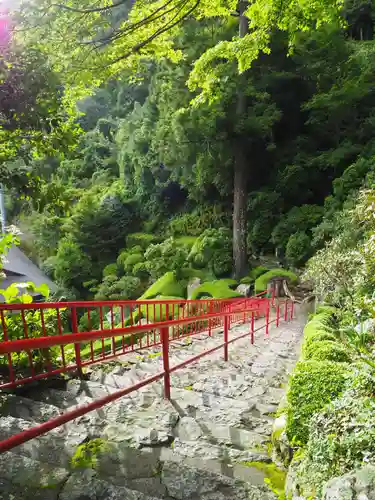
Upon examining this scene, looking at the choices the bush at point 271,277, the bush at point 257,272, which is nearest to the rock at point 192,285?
the bush at point 257,272

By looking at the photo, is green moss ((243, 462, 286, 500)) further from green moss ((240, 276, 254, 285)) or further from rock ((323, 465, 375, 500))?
green moss ((240, 276, 254, 285))

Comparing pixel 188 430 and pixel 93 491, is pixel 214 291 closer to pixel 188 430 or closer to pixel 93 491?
pixel 188 430

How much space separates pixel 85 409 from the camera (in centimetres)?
185

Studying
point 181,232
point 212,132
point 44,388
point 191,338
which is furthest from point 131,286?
point 44,388

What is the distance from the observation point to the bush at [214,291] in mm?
14391

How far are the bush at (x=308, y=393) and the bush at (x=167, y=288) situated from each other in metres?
13.2

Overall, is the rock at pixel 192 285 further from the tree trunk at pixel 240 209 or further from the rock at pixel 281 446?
the rock at pixel 281 446

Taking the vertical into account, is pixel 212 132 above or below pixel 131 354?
above

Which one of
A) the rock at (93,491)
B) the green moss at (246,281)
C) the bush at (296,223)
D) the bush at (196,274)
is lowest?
the green moss at (246,281)

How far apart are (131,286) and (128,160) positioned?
9.63 meters

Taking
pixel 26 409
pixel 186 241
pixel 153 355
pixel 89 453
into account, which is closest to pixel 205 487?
pixel 89 453

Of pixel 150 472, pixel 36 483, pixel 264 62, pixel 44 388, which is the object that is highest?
pixel 264 62

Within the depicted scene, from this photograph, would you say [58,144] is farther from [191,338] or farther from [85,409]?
[191,338]

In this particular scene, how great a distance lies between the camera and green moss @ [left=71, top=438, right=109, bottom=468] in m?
1.92
